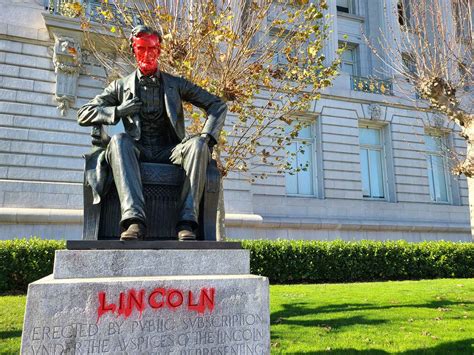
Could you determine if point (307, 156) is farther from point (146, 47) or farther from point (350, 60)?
point (146, 47)

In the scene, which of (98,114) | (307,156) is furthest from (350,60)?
(98,114)

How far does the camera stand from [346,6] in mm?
23062

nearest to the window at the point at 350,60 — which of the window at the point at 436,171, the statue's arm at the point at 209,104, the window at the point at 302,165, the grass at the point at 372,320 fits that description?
the window at the point at 302,165

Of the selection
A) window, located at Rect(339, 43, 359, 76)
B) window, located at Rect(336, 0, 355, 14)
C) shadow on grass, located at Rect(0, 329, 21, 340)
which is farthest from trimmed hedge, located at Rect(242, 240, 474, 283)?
window, located at Rect(336, 0, 355, 14)

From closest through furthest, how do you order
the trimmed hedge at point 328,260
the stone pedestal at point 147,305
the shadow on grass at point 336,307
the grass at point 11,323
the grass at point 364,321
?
the stone pedestal at point 147,305 → the grass at point 11,323 → the grass at point 364,321 → the shadow on grass at point 336,307 → the trimmed hedge at point 328,260

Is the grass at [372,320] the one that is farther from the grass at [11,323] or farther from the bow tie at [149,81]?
the bow tie at [149,81]

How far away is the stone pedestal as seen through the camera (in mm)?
3033

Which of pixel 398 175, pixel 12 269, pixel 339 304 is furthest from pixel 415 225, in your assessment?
pixel 12 269

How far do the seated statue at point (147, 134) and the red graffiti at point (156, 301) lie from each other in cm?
53

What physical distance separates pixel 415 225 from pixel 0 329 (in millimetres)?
18203

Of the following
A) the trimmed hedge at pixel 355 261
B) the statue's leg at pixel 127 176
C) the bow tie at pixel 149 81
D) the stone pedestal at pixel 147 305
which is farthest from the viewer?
the trimmed hedge at pixel 355 261

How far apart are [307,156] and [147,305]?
16.9 metres

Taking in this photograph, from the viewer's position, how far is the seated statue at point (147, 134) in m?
3.75

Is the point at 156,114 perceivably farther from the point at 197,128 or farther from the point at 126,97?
the point at 197,128
